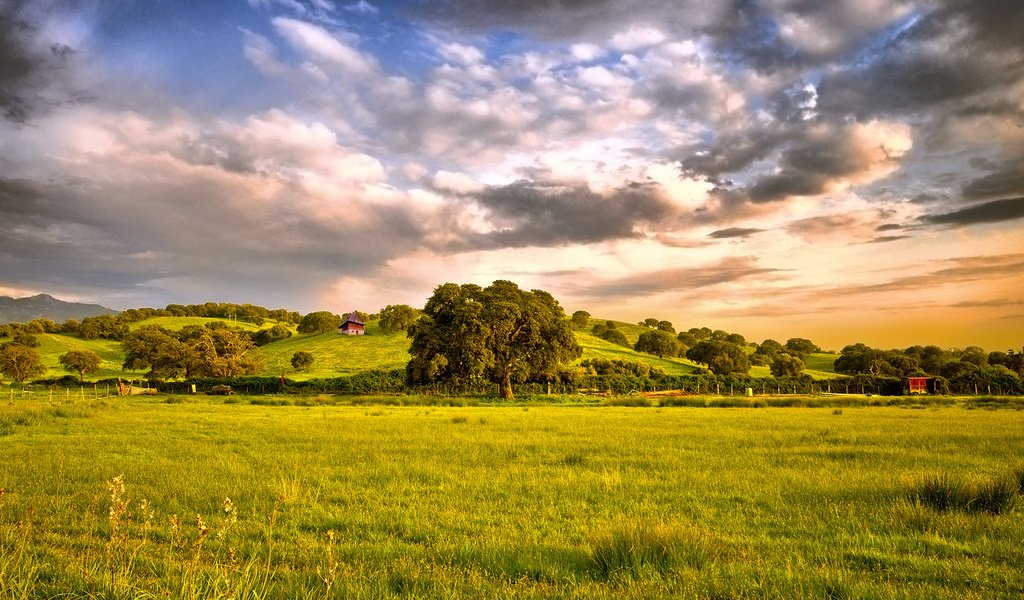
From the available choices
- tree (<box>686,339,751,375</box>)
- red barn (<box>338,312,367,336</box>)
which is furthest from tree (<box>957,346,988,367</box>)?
red barn (<box>338,312,367,336</box>)

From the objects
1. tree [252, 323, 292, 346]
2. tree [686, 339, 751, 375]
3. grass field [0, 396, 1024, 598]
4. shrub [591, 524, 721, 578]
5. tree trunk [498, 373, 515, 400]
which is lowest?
tree trunk [498, 373, 515, 400]

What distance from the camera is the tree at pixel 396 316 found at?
431ft

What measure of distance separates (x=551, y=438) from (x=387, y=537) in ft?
45.8

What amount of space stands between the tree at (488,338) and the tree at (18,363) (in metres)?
67.7

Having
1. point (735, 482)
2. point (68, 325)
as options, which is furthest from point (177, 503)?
point (68, 325)

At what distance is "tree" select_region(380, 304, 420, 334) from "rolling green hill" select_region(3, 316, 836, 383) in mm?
2586

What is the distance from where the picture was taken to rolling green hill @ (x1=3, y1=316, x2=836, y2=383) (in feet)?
344

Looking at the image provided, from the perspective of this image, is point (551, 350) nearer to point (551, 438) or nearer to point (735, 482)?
point (551, 438)

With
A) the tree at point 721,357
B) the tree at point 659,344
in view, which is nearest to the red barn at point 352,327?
the tree at point 659,344

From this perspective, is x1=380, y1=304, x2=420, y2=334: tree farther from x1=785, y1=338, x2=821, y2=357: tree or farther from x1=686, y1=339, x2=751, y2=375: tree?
x1=785, y1=338, x2=821, y2=357: tree

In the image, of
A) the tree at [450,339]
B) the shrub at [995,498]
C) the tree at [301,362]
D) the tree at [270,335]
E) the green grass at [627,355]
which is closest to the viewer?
the shrub at [995,498]

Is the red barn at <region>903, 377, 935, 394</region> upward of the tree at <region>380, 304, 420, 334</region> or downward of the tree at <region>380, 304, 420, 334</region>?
downward

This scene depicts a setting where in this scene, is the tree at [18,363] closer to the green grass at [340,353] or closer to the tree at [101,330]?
the green grass at [340,353]

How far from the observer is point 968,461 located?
15805 millimetres
